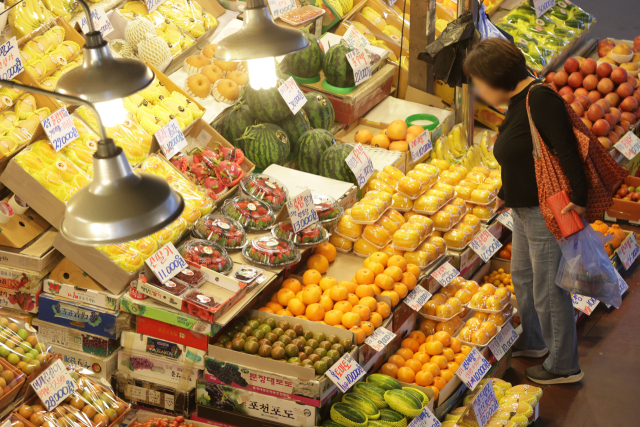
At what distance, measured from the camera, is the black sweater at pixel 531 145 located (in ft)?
9.51

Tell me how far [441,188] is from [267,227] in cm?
107

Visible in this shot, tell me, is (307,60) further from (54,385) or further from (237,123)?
(54,385)

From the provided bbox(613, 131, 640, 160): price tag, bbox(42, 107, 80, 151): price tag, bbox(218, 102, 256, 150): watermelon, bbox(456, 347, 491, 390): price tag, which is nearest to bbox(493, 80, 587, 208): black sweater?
bbox(456, 347, 491, 390): price tag

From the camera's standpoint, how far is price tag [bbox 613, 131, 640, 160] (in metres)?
5.28

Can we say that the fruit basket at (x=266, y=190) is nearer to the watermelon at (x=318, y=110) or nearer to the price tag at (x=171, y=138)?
the price tag at (x=171, y=138)

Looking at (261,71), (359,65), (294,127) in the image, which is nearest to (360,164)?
(294,127)

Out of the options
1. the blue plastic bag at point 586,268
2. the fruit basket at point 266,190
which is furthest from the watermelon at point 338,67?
the blue plastic bag at point 586,268

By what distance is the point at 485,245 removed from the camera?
3896 millimetres

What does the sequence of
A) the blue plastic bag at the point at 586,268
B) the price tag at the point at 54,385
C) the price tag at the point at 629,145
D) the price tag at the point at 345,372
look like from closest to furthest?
the price tag at the point at 54,385 < the price tag at the point at 345,372 < the blue plastic bag at the point at 586,268 < the price tag at the point at 629,145

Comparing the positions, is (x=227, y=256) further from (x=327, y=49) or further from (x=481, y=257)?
(x=327, y=49)

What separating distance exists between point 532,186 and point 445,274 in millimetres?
714

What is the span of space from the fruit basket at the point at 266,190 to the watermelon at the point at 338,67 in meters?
1.22

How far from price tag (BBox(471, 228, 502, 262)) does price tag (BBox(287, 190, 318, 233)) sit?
0.97m

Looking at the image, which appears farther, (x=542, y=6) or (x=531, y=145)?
(x=542, y=6)
